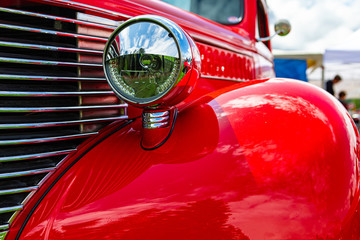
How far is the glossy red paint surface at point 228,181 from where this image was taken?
0.89 m

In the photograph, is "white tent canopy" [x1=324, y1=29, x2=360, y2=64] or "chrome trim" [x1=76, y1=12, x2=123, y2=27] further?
"white tent canopy" [x1=324, y1=29, x2=360, y2=64]

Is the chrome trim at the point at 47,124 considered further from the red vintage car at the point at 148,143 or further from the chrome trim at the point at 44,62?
the chrome trim at the point at 44,62

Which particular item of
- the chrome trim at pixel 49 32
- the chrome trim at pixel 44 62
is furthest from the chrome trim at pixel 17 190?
the chrome trim at pixel 49 32

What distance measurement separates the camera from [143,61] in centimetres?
97

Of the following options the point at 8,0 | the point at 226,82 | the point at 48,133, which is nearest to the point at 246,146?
the point at 48,133

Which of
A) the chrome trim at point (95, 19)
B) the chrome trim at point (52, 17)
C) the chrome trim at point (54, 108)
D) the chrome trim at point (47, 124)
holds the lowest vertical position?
the chrome trim at point (47, 124)

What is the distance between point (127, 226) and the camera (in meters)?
0.94

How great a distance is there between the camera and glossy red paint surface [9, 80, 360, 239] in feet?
2.91

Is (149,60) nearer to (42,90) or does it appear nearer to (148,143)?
(148,143)

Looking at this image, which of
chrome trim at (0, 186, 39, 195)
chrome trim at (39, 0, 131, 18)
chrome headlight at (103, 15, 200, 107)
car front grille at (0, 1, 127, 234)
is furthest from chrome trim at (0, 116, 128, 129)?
chrome trim at (39, 0, 131, 18)

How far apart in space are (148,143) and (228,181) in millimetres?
322

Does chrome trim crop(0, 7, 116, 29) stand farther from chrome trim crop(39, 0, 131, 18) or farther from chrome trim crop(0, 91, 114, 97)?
chrome trim crop(0, 91, 114, 97)

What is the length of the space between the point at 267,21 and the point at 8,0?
9.47 feet

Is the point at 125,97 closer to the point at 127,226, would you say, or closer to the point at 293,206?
the point at 127,226
